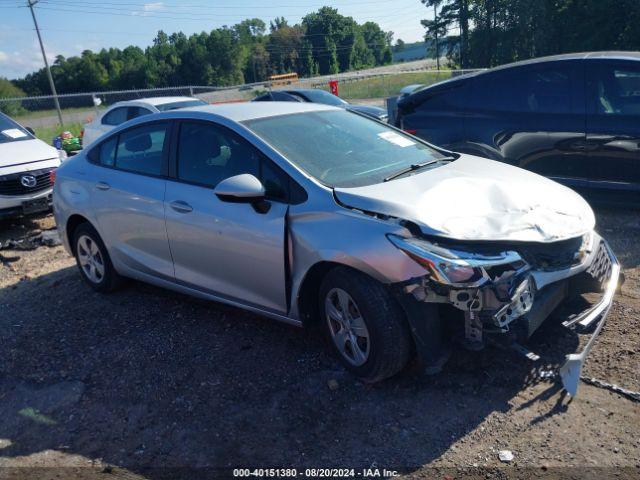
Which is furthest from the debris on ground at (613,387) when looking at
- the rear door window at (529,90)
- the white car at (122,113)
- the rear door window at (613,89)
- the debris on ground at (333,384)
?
the white car at (122,113)

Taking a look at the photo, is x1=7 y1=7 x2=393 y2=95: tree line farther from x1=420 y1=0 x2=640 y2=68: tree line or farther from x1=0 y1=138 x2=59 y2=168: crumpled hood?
x1=0 y1=138 x2=59 y2=168: crumpled hood

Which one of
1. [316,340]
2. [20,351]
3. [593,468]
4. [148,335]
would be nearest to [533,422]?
[593,468]

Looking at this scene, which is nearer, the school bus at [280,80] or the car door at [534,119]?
the car door at [534,119]

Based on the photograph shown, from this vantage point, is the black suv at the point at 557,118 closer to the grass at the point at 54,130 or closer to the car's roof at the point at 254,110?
the car's roof at the point at 254,110

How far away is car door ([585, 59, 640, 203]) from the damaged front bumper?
293 cm

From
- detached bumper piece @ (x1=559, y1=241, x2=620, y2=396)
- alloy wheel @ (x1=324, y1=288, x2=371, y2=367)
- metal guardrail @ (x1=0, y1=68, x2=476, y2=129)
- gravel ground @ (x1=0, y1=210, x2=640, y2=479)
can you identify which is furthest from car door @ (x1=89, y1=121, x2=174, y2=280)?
metal guardrail @ (x1=0, y1=68, x2=476, y2=129)

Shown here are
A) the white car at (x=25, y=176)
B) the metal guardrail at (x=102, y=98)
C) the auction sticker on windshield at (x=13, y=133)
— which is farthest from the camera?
the metal guardrail at (x=102, y=98)

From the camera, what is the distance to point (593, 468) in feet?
8.66

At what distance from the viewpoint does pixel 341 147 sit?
163 inches

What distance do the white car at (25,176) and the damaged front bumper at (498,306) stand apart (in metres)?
6.66

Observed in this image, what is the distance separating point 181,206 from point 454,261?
2.12 metres

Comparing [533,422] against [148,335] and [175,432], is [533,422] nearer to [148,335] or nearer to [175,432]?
[175,432]

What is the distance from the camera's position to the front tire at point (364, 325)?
125 inches

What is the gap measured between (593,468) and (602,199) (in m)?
4.03
